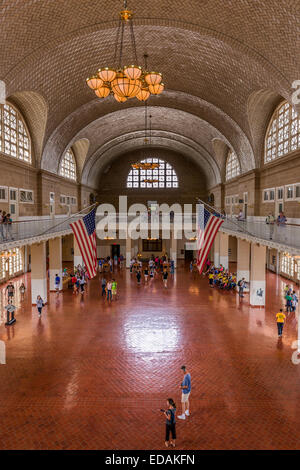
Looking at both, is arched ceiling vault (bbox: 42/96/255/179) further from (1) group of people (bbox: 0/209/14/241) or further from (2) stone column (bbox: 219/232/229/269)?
(1) group of people (bbox: 0/209/14/241)

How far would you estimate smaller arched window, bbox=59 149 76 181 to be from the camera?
26888mm

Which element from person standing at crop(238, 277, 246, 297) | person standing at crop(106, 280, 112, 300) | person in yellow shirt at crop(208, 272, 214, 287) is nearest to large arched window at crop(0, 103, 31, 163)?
person standing at crop(106, 280, 112, 300)

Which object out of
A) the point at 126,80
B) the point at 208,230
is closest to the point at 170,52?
the point at 126,80

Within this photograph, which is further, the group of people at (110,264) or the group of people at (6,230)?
the group of people at (110,264)

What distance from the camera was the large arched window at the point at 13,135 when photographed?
17453mm

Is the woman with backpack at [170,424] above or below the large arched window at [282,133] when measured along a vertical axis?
below

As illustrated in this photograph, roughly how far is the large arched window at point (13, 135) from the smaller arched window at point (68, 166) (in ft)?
18.9

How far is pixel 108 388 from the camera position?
812 cm

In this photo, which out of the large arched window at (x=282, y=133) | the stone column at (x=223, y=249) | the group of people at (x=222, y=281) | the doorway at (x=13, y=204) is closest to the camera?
the large arched window at (x=282, y=133)

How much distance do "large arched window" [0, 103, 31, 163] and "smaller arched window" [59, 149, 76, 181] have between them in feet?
18.9

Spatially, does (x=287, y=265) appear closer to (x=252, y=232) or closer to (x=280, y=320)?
(x=252, y=232)

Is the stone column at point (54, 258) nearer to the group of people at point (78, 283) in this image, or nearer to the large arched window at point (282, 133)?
the group of people at point (78, 283)

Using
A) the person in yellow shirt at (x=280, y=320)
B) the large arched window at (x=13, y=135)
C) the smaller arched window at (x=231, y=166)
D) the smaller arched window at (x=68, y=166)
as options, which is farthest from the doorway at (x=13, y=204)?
the smaller arched window at (x=231, y=166)
